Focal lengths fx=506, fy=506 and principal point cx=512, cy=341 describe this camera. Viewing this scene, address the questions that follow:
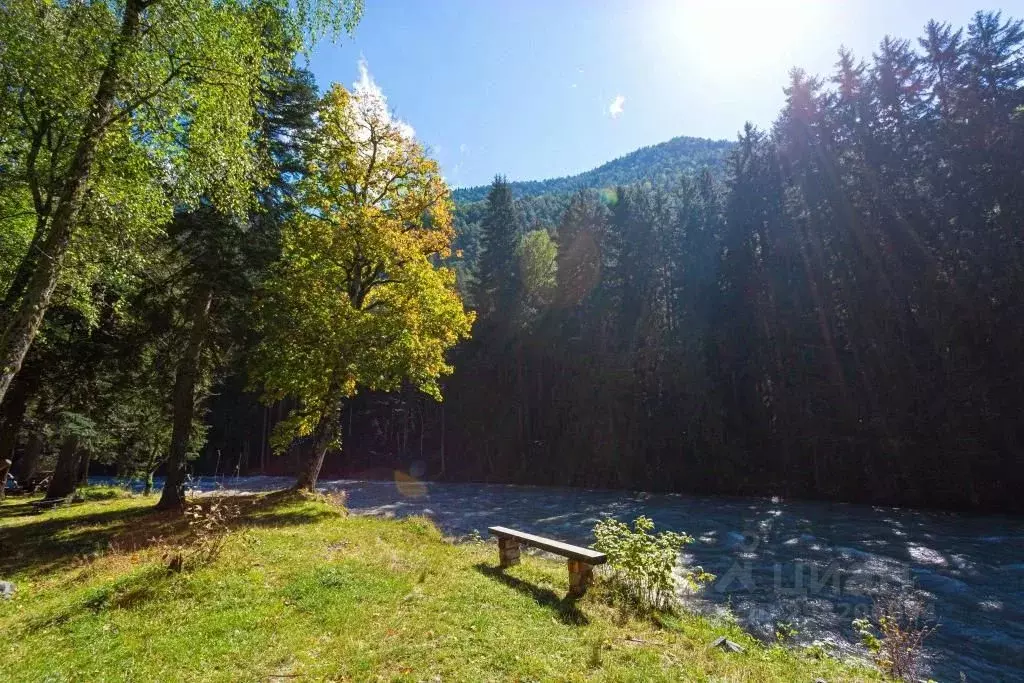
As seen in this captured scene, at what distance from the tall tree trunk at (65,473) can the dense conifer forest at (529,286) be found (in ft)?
0.45

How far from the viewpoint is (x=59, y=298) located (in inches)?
529

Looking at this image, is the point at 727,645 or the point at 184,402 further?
the point at 184,402

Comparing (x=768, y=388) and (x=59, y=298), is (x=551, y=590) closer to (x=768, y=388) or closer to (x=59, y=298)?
(x=59, y=298)

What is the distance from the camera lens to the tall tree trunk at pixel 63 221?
25.1 ft

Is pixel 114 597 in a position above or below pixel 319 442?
below

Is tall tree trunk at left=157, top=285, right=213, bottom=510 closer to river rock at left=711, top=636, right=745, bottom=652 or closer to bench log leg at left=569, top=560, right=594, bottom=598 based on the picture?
bench log leg at left=569, top=560, right=594, bottom=598

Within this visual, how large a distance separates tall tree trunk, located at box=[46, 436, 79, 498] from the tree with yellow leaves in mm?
10550

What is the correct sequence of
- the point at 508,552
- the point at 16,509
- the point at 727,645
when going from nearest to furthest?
the point at 727,645 < the point at 508,552 < the point at 16,509

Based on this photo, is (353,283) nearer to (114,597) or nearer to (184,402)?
(184,402)

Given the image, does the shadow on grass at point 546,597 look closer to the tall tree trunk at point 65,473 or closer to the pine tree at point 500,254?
the tall tree trunk at point 65,473

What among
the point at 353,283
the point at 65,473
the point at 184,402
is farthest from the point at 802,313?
the point at 65,473

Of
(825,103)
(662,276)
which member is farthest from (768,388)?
(825,103)

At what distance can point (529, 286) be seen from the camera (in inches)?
1982

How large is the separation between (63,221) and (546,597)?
9837mm
